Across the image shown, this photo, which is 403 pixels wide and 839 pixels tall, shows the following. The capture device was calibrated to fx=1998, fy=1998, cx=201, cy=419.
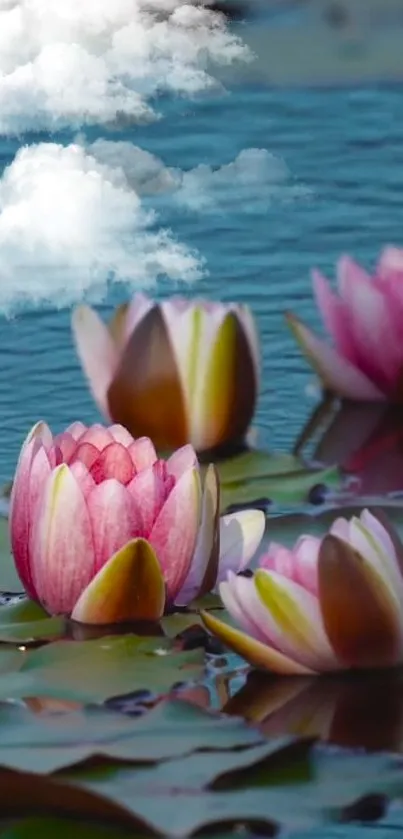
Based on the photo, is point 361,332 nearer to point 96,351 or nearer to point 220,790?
point 96,351

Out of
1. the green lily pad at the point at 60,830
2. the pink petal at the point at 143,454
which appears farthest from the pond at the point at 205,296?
the pink petal at the point at 143,454

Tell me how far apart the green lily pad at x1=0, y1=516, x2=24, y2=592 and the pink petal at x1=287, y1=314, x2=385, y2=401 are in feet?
1.26

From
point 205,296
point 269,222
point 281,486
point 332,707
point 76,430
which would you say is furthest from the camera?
point 269,222

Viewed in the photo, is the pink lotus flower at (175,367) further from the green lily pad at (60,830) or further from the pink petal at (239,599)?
the green lily pad at (60,830)

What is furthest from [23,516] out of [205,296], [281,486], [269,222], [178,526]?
[269,222]

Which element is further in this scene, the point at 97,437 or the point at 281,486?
the point at 281,486

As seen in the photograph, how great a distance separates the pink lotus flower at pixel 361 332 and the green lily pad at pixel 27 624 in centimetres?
51

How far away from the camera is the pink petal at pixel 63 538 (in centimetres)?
131

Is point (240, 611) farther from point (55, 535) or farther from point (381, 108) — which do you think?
point (381, 108)

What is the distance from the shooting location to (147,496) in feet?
4.36

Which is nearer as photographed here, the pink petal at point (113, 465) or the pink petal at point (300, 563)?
the pink petal at point (300, 563)

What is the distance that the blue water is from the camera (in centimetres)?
183

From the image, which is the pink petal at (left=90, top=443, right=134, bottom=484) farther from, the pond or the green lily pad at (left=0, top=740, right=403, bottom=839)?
the green lily pad at (left=0, top=740, right=403, bottom=839)

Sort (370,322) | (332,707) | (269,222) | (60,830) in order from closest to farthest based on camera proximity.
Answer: (60,830) → (332,707) → (370,322) → (269,222)
